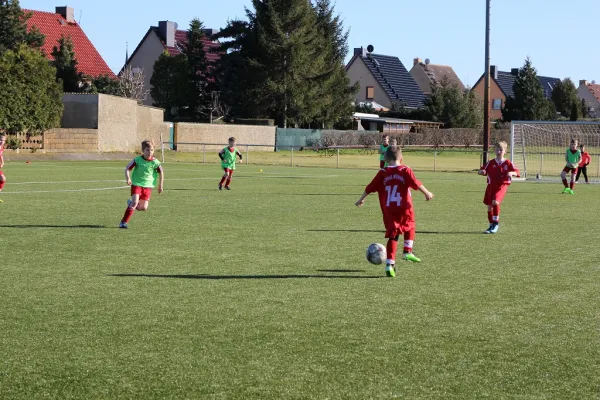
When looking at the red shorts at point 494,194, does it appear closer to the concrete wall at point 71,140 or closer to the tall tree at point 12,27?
the concrete wall at point 71,140

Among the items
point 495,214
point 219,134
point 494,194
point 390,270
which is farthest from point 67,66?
point 390,270

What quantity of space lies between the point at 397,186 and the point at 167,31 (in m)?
71.6

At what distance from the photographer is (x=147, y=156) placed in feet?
47.8

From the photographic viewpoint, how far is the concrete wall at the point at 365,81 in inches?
3681

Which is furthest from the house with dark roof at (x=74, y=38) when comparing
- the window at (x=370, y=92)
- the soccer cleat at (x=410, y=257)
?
the soccer cleat at (x=410, y=257)

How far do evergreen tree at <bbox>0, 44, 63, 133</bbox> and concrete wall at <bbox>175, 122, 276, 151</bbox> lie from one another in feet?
37.9

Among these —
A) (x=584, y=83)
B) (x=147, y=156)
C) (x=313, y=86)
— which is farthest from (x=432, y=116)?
(x=147, y=156)

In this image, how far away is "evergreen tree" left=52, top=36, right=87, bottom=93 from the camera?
60.2 m

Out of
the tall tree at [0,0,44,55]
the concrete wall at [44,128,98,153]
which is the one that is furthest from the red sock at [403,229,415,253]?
the tall tree at [0,0,44,55]

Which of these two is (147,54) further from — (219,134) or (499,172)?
(499,172)

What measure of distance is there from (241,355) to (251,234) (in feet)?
24.4

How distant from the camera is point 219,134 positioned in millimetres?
57938

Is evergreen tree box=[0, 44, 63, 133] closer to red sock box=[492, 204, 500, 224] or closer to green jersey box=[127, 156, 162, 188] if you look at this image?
green jersey box=[127, 156, 162, 188]

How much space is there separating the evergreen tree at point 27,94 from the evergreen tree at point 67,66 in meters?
18.2
